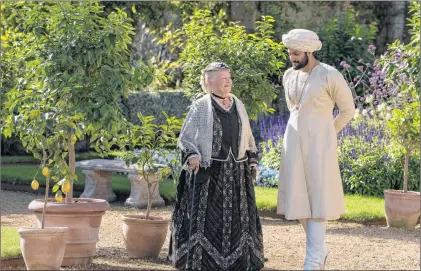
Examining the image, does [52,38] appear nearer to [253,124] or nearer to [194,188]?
[194,188]

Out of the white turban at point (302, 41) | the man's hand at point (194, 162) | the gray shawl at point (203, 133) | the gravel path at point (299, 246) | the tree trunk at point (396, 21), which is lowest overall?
the gravel path at point (299, 246)

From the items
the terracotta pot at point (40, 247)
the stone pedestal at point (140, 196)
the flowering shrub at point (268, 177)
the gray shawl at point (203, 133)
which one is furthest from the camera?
the flowering shrub at point (268, 177)

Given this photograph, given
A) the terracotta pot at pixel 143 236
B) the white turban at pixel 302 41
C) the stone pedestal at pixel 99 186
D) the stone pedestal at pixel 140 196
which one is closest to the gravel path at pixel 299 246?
the terracotta pot at pixel 143 236

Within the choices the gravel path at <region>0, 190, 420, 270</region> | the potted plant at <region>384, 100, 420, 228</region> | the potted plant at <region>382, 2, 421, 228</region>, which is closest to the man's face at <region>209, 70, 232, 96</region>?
the gravel path at <region>0, 190, 420, 270</region>

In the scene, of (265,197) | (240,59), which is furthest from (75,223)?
(265,197)

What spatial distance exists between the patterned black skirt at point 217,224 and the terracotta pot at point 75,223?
2.03 ft

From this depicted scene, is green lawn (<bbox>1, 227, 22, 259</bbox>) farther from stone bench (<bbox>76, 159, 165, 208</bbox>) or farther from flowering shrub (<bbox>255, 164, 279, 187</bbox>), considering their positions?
flowering shrub (<bbox>255, 164, 279, 187</bbox>)

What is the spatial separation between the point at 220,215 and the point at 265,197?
3.76 m

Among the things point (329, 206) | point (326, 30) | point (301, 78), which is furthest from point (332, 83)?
→ point (326, 30)

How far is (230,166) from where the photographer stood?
6.17 meters

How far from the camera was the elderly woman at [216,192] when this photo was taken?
19.9ft

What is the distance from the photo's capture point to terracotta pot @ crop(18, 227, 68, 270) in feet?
18.3

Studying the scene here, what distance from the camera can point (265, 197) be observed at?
9.84m

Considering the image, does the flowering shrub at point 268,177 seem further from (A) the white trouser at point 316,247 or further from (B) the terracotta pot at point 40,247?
(B) the terracotta pot at point 40,247
